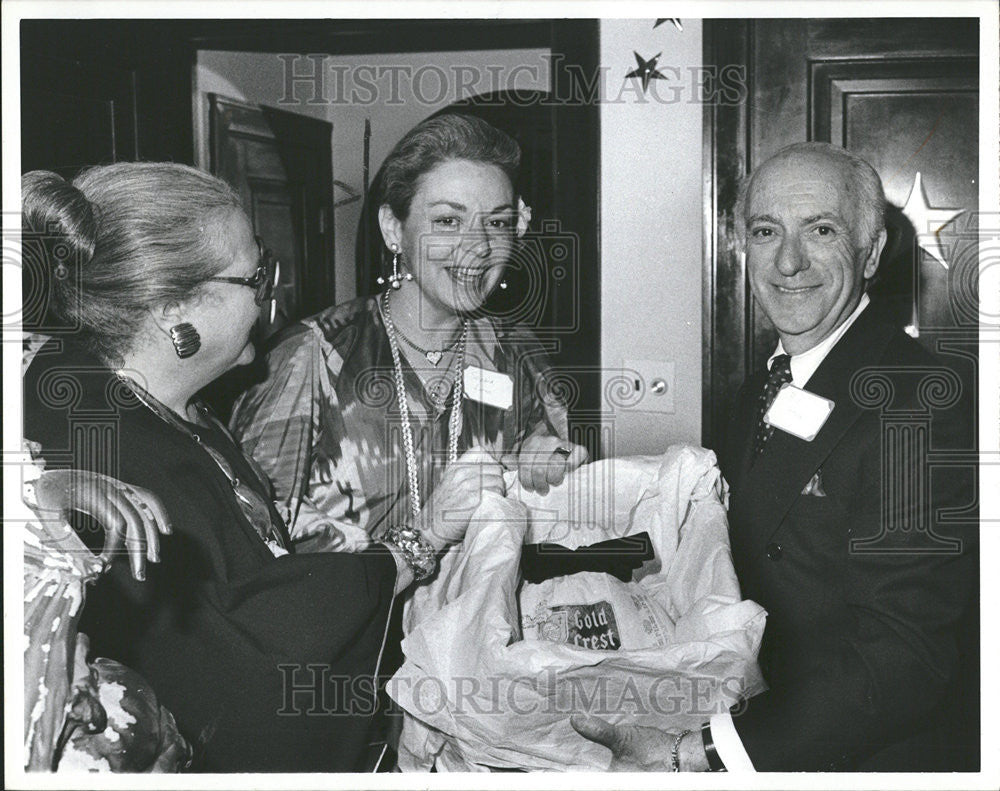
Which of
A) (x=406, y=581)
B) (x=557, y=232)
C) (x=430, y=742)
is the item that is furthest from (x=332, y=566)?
(x=557, y=232)

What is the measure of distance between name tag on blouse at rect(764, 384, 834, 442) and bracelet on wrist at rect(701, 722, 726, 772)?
43 cm

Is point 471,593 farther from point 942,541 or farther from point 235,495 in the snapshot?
point 942,541

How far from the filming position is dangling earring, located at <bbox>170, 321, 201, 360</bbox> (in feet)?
4.20

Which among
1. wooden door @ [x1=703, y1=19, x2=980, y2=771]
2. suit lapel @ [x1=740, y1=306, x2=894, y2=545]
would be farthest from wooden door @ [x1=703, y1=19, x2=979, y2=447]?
suit lapel @ [x1=740, y1=306, x2=894, y2=545]

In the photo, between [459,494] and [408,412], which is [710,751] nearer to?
[459,494]

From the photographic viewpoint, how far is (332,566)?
4.27ft

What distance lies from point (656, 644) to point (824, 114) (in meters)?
0.84

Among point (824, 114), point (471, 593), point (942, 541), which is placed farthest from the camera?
point (824, 114)

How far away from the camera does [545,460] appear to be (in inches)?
56.6

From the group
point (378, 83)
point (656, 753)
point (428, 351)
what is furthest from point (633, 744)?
point (378, 83)

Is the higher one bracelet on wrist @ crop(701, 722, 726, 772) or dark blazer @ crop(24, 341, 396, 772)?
dark blazer @ crop(24, 341, 396, 772)
